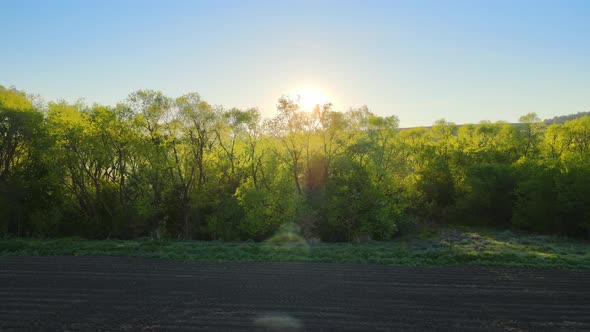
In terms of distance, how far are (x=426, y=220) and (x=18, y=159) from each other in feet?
154

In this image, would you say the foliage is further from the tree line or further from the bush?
the bush

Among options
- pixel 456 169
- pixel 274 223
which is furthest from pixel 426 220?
pixel 274 223

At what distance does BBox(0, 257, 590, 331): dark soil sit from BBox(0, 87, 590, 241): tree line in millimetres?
16682

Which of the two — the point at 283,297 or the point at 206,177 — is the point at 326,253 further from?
the point at 206,177

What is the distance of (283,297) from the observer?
19609 millimetres

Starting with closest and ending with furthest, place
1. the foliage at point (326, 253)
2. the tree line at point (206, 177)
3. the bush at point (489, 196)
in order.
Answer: the foliage at point (326, 253)
the tree line at point (206, 177)
the bush at point (489, 196)

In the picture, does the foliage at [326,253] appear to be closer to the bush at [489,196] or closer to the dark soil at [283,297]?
the dark soil at [283,297]

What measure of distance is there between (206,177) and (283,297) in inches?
1197

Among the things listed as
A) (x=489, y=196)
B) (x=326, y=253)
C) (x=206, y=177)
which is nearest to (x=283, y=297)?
(x=326, y=253)

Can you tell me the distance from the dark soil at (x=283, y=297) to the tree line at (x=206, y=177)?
16.7 m

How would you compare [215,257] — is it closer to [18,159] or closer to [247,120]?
[247,120]

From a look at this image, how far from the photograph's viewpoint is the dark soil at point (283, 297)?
1575 cm

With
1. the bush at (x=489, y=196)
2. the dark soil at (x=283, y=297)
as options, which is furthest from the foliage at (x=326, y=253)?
the bush at (x=489, y=196)

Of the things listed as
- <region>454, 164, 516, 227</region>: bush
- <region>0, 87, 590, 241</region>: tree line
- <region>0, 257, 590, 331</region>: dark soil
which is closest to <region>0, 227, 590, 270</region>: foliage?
<region>0, 257, 590, 331</region>: dark soil
